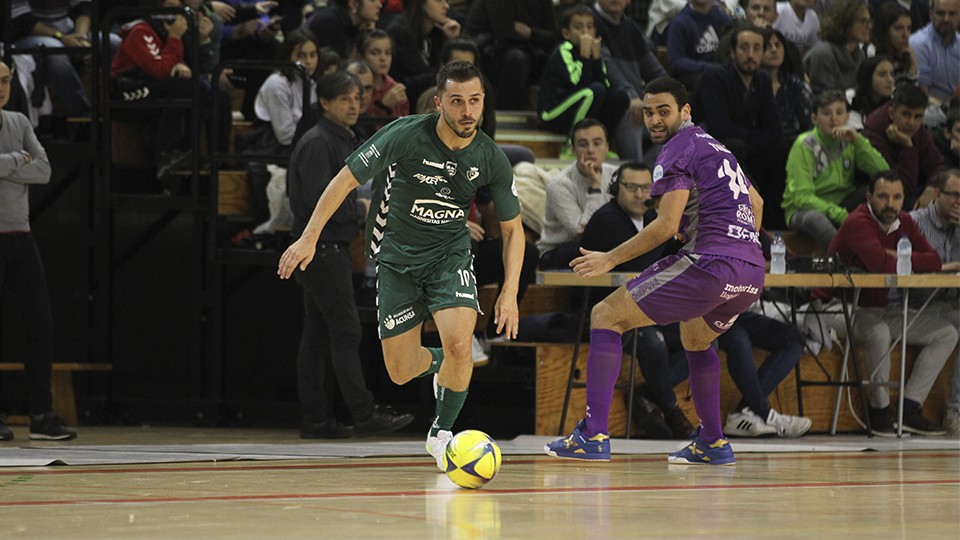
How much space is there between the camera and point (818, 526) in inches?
200

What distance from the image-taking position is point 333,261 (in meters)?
9.76

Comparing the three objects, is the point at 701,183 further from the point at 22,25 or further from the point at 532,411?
the point at 22,25

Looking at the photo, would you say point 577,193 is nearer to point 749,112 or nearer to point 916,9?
point 749,112

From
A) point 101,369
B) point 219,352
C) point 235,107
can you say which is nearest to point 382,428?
point 219,352

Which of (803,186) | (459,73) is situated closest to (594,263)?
(459,73)

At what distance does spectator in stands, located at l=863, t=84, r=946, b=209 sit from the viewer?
487 inches

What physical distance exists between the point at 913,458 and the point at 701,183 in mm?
2156

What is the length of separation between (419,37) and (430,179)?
16.9ft

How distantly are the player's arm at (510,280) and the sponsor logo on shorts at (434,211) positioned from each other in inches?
10.4

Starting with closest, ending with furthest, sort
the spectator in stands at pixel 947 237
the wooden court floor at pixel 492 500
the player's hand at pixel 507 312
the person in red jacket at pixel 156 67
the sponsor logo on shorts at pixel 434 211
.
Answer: the wooden court floor at pixel 492 500
the player's hand at pixel 507 312
the sponsor logo on shorts at pixel 434 211
the person in red jacket at pixel 156 67
the spectator in stands at pixel 947 237

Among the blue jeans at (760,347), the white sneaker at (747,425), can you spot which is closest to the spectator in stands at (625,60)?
the blue jeans at (760,347)

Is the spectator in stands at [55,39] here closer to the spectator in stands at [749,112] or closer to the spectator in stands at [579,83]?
the spectator in stands at [579,83]

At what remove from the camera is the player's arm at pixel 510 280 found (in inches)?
274

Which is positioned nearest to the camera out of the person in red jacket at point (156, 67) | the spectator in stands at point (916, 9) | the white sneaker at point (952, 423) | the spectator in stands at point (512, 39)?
the person in red jacket at point (156, 67)
